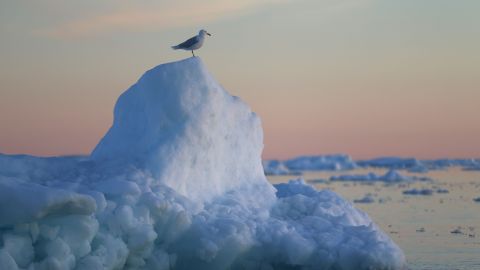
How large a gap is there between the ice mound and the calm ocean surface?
9.16 feet

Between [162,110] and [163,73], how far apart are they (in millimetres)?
593

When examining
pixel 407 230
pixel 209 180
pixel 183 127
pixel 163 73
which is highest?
pixel 163 73

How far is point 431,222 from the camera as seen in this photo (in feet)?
71.8

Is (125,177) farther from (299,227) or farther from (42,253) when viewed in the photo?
(299,227)

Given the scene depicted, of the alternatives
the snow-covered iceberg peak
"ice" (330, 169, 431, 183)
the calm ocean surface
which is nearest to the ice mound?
the snow-covered iceberg peak

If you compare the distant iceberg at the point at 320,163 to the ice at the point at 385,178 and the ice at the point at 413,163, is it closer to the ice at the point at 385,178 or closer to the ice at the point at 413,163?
the ice at the point at 413,163

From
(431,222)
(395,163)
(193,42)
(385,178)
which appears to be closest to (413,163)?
(395,163)

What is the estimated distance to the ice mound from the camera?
9422 mm

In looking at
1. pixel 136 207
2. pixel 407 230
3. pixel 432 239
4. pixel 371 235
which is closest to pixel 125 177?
pixel 136 207

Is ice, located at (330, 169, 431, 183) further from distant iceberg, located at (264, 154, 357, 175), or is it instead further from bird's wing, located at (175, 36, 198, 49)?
bird's wing, located at (175, 36, 198, 49)

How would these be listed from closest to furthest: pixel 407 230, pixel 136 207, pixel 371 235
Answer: pixel 136 207, pixel 371 235, pixel 407 230

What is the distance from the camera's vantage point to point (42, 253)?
9.39m

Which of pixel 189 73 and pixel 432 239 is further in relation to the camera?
pixel 432 239

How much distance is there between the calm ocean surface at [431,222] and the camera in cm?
1524
